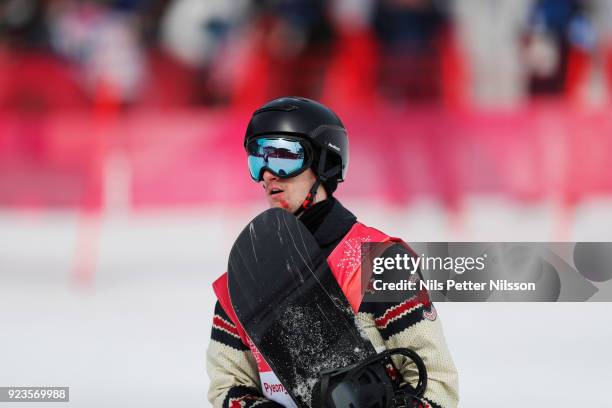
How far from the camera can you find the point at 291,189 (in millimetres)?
2424

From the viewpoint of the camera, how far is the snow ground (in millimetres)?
4398

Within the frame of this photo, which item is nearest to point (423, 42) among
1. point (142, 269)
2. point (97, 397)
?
point (142, 269)

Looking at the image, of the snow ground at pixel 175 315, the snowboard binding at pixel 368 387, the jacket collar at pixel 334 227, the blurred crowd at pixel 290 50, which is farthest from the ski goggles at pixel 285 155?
the blurred crowd at pixel 290 50

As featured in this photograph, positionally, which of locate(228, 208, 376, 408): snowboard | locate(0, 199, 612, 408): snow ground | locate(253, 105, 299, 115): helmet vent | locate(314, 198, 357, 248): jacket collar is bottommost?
locate(228, 208, 376, 408): snowboard

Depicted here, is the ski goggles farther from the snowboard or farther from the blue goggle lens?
the snowboard

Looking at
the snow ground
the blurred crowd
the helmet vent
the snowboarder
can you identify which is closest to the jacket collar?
the snowboarder

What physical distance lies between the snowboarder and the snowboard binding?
5 centimetres

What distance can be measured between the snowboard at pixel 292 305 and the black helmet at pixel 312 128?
0.20m

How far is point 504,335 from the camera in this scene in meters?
5.21

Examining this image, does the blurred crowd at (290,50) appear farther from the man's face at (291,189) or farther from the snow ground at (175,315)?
the man's face at (291,189)

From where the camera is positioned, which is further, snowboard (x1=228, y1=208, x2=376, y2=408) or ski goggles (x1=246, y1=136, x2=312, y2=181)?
ski goggles (x1=246, y1=136, x2=312, y2=181)

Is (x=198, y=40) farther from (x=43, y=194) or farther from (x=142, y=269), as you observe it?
(x=142, y=269)

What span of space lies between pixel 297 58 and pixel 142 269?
3.06 metres

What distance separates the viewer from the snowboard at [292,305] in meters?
2.17
